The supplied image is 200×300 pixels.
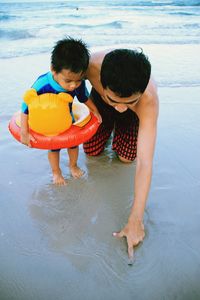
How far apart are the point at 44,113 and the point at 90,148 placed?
835 millimetres

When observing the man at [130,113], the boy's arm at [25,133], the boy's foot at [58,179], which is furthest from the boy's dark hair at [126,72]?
the boy's foot at [58,179]

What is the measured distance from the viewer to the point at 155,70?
19.4 feet

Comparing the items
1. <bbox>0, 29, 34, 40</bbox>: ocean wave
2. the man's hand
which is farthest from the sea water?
the man's hand

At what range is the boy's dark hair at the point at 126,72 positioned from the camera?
6.00ft

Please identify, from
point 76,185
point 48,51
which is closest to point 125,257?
point 76,185

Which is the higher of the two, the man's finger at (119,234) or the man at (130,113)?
the man at (130,113)

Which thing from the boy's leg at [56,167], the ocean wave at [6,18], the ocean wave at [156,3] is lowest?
the ocean wave at [156,3]

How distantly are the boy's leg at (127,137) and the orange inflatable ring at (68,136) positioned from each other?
0.41 meters

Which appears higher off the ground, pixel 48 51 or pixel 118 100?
pixel 118 100

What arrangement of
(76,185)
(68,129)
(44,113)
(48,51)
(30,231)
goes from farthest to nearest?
(48,51) < (76,185) < (68,129) < (44,113) < (30,231)

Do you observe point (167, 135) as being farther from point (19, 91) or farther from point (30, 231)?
point (19, 91)

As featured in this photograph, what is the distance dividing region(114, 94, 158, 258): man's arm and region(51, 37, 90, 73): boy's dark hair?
1.78 ft

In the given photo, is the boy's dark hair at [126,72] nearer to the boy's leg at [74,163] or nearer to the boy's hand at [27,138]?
the boy's hand at [27,138]

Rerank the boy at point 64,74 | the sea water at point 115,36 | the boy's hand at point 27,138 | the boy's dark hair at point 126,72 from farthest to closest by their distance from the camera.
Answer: the sea water at point 115,36, the boy's hand at point 27,138, the boy at point 64,74, the boy's dark hair at point 126,72
